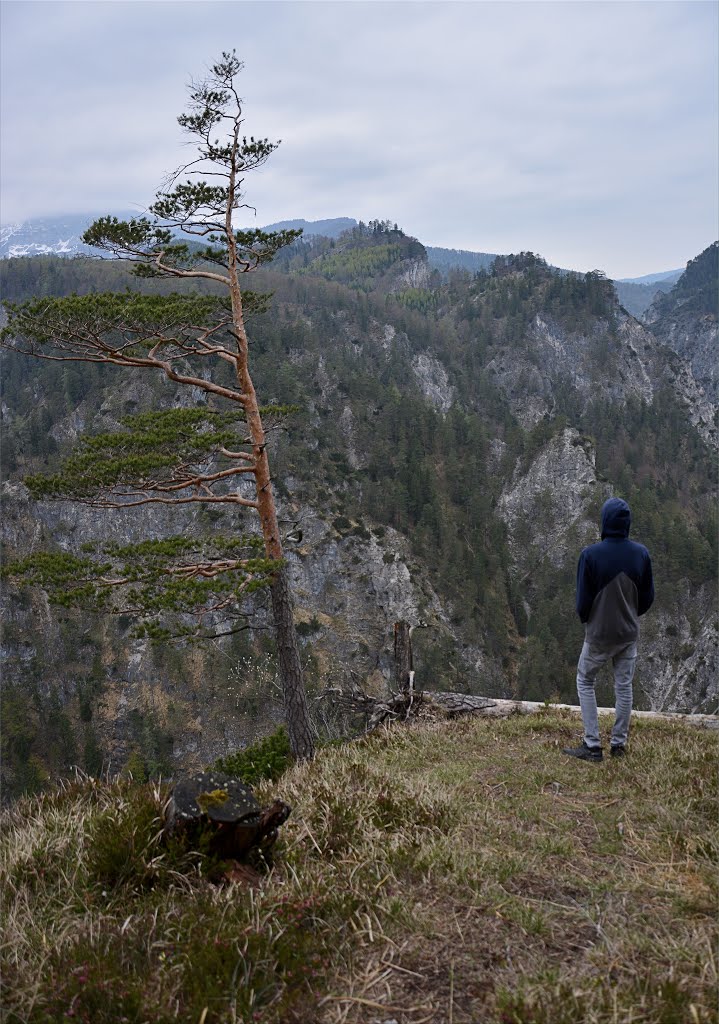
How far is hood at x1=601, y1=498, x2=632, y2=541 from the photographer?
18.5ft

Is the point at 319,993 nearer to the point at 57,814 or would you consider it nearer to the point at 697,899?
the point at 697,899

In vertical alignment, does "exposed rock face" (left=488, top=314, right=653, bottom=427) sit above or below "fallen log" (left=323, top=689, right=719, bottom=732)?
above

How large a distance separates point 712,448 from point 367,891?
4901 inches

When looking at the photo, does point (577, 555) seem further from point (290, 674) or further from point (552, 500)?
point (290, 674)

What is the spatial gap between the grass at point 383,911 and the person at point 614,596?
1114 mm

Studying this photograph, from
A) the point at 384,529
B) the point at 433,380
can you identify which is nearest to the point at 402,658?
the point at 384,529

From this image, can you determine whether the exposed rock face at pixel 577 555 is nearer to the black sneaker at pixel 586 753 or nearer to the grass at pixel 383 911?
the black sneaker at pixel 586 753

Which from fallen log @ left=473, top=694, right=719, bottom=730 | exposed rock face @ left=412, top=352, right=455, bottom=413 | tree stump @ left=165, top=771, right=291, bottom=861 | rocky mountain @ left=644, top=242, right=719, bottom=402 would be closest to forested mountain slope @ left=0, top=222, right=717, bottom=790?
exposed rock face @ left=412, top=352, right=455, bottom=413

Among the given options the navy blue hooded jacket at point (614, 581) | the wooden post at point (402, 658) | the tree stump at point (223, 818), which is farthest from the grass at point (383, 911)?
the wooden post at point (402, 658)

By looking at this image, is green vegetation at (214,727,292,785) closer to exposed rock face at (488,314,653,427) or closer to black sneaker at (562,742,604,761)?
black sneaker at (562,742,604,761)

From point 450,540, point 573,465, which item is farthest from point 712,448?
point 450,540

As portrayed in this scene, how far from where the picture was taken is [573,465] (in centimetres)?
8925

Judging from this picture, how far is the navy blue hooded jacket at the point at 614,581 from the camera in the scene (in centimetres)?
570

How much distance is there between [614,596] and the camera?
5.71 metres
